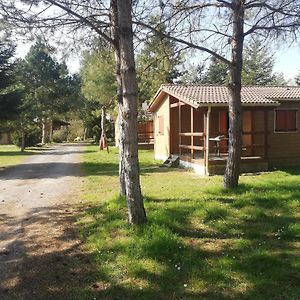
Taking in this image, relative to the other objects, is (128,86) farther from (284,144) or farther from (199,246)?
(284,144)

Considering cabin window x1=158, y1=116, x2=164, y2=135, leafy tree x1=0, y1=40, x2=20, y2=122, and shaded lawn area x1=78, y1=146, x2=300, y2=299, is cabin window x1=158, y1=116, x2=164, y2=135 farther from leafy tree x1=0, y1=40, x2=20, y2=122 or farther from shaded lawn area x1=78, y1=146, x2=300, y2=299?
shaded lawn area x1=78, y1=146, x2=300, y2=299

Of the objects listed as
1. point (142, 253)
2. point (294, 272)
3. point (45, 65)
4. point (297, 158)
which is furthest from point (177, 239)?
point (45, 65)

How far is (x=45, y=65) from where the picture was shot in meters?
53.7

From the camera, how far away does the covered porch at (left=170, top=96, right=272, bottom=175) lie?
1537 centimetres

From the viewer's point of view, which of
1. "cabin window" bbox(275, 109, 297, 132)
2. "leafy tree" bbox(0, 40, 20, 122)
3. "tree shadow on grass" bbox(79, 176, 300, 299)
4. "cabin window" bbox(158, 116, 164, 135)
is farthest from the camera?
"leafy tree" bbox(0, 40, 20, 122)

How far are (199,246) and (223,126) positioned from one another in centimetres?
1417

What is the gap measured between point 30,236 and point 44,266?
1.58m

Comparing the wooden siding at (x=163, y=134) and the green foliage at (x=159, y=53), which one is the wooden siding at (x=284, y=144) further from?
the green foliage at (x=159, y=53)

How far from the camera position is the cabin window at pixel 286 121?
724 inches

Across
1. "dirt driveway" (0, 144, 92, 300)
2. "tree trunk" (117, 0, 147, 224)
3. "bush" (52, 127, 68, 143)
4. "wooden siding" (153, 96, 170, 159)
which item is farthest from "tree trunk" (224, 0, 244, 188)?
"bush" (52, 127, 68, 143)

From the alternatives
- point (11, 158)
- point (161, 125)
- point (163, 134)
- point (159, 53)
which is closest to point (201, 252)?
point (159, 53)

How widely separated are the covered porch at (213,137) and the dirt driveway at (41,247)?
20.1 ft

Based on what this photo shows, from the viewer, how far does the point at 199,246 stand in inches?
235

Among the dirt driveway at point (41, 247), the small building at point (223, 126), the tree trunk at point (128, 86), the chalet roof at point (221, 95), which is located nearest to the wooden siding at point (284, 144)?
the small building at point (223, 126)
